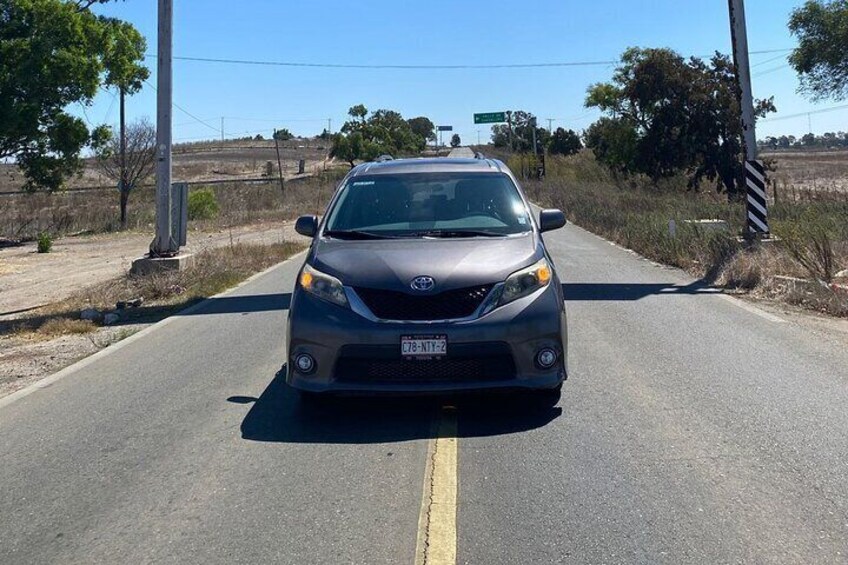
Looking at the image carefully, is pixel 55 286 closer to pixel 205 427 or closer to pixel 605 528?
pixel 205 427

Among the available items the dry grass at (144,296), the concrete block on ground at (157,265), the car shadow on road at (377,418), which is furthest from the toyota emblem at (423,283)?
the concrete block on ground at (157,265)

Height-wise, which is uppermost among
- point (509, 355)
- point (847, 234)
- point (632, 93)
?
point (632, 93)

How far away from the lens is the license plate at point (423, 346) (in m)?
5.53

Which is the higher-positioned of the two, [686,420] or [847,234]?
[847,234]

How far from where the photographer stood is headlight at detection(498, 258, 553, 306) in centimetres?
573

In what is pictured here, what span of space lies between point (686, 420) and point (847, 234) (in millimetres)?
9258

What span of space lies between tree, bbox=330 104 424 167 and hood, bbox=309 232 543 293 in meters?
55.7

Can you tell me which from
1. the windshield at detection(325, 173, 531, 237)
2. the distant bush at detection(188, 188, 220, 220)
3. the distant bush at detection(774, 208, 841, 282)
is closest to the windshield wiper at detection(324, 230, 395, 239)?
the windshield at detection(325, 173, 531, 237)

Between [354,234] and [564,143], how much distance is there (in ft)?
299

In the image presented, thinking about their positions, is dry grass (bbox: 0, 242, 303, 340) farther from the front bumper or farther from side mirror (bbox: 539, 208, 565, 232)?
side mirror (bbox: 539, 208, 565, 232)

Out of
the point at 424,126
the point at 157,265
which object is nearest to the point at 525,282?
the point at 157,265

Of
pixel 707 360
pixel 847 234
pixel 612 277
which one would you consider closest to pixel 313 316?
pixel 707 360

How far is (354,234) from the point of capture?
678cm

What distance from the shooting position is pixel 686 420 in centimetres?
592
